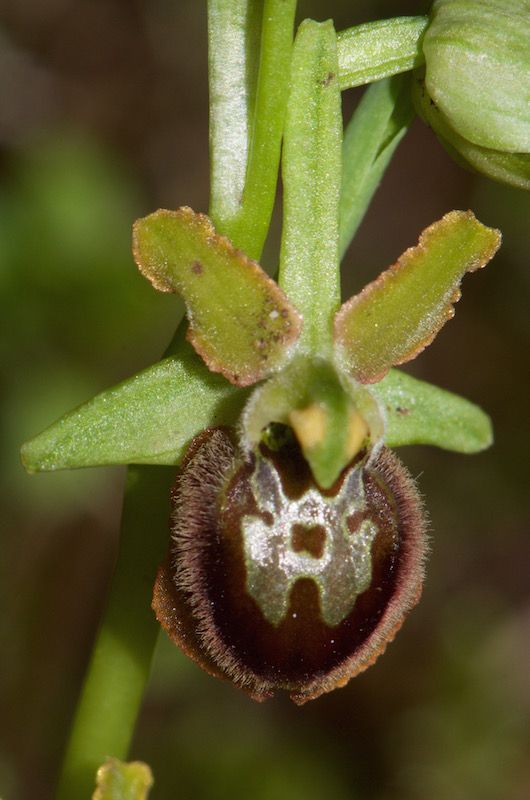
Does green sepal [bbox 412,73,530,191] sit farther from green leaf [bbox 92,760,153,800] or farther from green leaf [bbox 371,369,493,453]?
green leaf [bbox 92,760,153,800]

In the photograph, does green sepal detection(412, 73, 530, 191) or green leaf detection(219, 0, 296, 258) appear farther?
green sepal detection(412, 73, 530, 191)

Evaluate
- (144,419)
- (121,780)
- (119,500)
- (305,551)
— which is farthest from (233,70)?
(119,500)

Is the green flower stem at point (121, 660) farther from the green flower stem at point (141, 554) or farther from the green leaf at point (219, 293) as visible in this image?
the green leaf at point (219, 293)

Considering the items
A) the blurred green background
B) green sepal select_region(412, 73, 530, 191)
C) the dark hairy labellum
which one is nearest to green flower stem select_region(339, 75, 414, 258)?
green sepal select_region(412, 73, 530, 191)

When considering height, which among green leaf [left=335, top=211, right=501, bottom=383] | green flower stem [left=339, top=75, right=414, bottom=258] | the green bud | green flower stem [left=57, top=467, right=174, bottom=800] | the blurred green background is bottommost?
the blurred green background

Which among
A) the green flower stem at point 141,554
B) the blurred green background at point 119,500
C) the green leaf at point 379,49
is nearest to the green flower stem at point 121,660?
the green flower stem at point 141,554

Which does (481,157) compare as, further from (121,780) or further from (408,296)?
(121,780)
